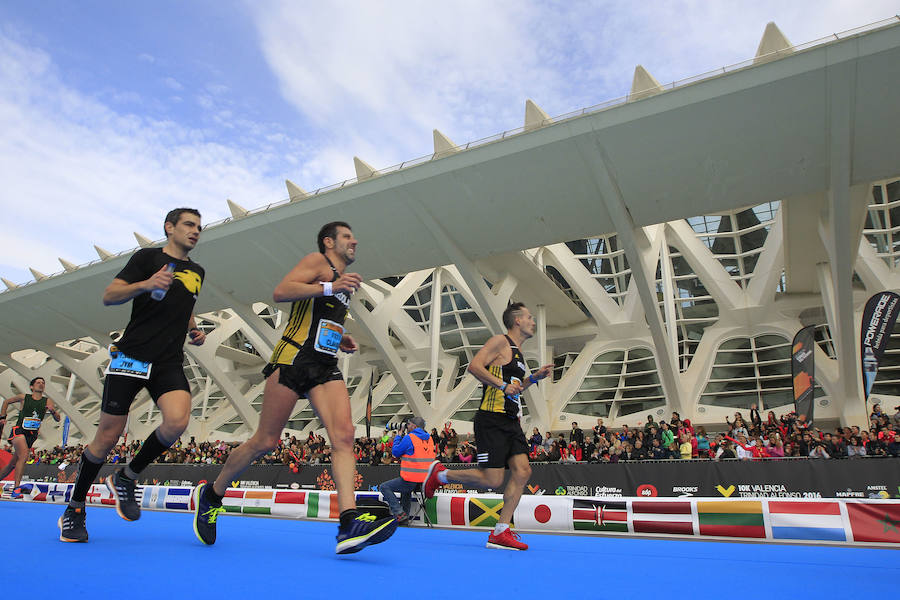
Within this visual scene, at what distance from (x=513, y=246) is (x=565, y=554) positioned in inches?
682

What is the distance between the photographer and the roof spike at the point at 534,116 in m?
16.7

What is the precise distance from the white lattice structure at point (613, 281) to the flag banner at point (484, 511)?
39.1 ft

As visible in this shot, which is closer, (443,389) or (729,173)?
(729,173)

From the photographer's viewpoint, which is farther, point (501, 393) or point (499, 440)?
point (501, 393)

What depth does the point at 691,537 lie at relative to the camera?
620 centimetres

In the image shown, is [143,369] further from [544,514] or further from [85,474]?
[544,514]

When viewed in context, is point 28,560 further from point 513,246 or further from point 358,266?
point 358,266

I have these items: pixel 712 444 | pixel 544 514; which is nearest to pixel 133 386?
pixel 544 514

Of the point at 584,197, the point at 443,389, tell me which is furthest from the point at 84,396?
the point at 584,197

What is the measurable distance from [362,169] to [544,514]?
49.4 ft

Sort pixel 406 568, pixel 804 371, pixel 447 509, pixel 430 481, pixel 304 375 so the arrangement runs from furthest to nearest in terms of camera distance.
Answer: pixel 804 371
pixel 447 509
pixel 430 481
pixel 304 375
pixel 406 568

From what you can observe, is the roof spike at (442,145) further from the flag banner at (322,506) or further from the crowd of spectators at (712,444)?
the flag banner at (322,506)

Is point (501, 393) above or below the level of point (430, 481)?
above

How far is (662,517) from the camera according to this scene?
6.50m
